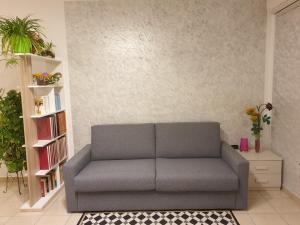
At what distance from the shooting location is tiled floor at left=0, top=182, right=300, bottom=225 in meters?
2.41

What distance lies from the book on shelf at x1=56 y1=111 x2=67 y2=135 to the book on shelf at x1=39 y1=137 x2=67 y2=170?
0.11 metres

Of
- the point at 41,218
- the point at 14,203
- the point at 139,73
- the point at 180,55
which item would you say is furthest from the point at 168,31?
the point at 14,203

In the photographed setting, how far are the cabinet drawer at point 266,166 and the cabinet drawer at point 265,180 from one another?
65 mm

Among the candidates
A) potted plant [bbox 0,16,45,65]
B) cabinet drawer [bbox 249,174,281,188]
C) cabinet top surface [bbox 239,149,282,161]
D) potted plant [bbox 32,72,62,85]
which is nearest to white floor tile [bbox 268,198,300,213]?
cabinet drawer [bbox 249,174,281,188]

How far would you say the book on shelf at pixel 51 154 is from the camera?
287 centimetres

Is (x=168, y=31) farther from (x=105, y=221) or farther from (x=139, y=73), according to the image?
(x=105, y=221)

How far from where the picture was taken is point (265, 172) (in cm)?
298

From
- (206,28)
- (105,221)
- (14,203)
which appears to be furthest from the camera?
(206,28)

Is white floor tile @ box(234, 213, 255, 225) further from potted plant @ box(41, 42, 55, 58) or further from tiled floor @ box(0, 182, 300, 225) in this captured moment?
potted plant @ box(41, 42, 55, 58)

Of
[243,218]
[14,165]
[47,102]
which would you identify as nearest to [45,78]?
[47,102]

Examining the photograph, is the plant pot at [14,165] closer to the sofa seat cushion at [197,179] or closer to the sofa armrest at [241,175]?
the sofa seat cushion at [197,179]

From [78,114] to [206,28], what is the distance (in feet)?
6.94

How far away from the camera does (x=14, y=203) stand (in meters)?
2.90

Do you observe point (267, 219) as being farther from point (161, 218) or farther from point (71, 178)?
point (71, 178)
